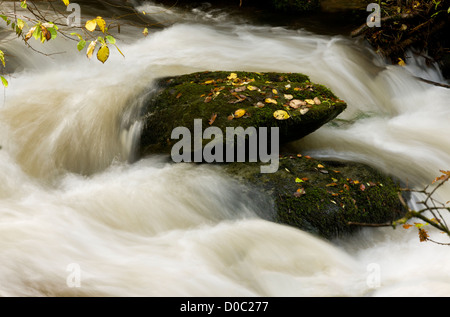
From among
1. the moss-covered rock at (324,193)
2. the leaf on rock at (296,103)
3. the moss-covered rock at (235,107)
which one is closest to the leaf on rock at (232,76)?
the moss-covered rock at (235,107)

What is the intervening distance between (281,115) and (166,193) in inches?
56.0

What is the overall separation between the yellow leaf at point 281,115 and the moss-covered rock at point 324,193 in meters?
0.40

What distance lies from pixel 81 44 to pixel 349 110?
4013mm

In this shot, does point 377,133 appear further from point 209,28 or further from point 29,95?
point 29,95

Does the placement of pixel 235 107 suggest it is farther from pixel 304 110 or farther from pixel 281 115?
pixel 304 110

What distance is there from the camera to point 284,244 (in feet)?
12.7

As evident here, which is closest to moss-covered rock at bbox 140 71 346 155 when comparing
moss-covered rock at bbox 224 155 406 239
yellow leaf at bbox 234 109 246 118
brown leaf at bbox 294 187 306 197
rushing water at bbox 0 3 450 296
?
yellow leaf at bbox 234 109 246 118

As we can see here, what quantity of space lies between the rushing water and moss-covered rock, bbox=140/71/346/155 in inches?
10.9

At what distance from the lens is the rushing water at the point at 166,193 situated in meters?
3.40

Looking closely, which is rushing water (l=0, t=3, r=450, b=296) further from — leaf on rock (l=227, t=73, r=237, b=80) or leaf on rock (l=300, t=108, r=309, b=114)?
leaf on rock (l=227, t=73, r=237, b=80)

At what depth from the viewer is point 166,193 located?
4344 millimetres

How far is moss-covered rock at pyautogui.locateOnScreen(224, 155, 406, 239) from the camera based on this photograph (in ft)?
13.5

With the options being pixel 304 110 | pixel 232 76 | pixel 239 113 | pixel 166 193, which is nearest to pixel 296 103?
pixel 304 110
